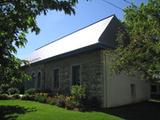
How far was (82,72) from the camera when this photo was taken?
20734mm

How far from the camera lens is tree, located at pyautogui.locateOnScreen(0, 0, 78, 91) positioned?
16.8ft

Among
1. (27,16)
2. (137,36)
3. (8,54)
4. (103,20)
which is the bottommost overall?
(8,54)

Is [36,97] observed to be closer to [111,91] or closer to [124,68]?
[111,91]

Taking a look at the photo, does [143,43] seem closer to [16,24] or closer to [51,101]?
[51,101]

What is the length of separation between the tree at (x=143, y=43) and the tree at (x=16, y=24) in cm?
916

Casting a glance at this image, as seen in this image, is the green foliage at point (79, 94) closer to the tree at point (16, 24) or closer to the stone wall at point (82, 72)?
the stone wall at point (82, 72)

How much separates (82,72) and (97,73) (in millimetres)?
1831

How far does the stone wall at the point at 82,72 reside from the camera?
62.5ft

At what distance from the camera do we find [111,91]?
1916 cm

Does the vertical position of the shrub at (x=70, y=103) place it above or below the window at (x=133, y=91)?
below

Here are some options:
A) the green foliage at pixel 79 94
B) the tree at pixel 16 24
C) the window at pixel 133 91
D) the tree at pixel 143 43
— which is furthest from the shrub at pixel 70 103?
the tree at pixel 16 24

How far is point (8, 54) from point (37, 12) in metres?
1.35

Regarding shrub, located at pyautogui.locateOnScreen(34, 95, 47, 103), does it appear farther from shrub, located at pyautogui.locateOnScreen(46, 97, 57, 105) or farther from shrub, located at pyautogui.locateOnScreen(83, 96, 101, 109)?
shrub, located at pyautogui.locateOnScreen(83, 96, 101, 109)

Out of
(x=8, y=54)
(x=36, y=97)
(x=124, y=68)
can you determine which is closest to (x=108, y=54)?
(x=124, y=68)
